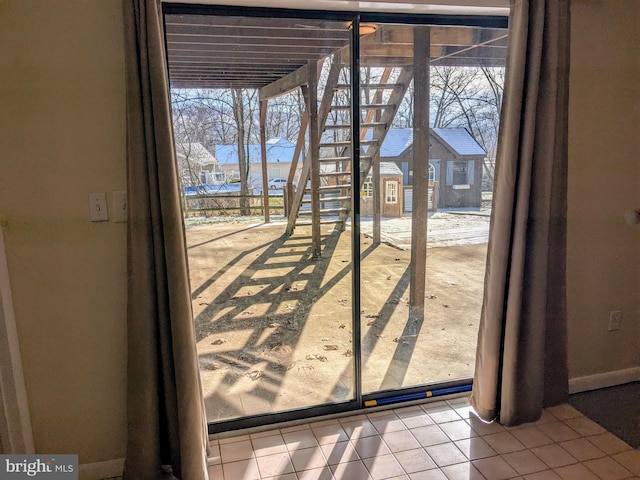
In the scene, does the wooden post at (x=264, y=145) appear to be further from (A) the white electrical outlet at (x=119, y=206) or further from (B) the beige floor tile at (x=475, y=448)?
(B) the beige floor tile at (x=475, y=448)

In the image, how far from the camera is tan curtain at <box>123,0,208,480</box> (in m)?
1.56

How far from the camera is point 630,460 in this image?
190cm

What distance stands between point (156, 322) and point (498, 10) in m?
2.08

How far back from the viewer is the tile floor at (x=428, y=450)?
1.85 metres

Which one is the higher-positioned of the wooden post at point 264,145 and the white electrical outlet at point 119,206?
the wooden post at point 264,145

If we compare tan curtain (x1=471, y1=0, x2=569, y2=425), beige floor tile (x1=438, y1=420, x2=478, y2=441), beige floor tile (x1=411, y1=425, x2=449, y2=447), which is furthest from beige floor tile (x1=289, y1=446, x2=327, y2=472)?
tan curtain (x1=471, y1=0, x2=569, y2=425)

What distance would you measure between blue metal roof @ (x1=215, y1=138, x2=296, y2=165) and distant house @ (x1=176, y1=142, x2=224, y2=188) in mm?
54

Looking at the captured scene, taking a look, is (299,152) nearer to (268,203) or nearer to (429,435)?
(268,203)

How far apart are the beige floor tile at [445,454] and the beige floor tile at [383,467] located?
177 millimetres

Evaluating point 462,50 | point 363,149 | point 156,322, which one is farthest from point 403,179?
point 156,322

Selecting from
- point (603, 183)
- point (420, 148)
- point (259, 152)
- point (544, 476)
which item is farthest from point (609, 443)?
point (259, 152)

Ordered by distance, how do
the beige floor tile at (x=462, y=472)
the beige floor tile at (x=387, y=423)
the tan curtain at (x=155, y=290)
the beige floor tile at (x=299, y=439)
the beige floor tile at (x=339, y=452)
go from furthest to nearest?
the beige floor tile at (x=387, y=423) → the beige floor tile at (x=299, y=439) → the beige floor tile at (x=339, y=452) → the beige floor tile at (x=462, y=472) → the tan curtain at (x=155, y=290)

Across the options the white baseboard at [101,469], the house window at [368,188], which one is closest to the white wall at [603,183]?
the house window at [368,188]

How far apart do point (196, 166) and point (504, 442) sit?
6.44ft
